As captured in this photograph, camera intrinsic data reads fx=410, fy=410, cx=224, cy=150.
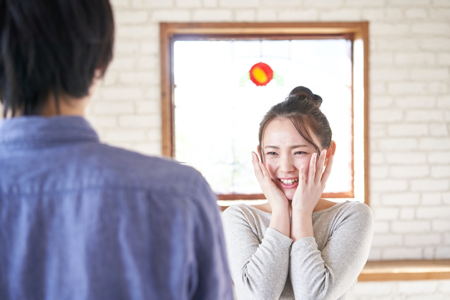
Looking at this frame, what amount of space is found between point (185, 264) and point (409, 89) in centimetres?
273

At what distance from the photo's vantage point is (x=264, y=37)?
293 cm

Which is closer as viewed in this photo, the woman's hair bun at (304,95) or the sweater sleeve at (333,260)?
the sweater sleeve at (333,260)

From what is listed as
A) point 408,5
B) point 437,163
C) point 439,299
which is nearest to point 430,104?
point 437,163

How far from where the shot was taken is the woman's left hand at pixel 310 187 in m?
1.25

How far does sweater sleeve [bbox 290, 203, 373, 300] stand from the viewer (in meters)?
1.12

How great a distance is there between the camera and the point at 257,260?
1.17 m

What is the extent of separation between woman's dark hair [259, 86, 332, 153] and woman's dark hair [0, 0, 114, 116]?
916 millimetres

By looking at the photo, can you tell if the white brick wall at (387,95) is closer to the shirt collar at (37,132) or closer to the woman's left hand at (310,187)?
the woman's left hand at (310,187)

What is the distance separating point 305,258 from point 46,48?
2.95ft

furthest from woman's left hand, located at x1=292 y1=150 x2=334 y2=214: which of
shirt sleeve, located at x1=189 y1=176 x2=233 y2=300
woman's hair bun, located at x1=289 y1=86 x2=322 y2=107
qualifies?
shirt sleeve, located at x1=189 y1=176 x2=233 y2=300

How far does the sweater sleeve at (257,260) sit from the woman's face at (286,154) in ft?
0.61

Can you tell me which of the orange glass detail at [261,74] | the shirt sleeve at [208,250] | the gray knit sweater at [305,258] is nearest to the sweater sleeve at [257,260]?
the gray knit sweater at [305,258]

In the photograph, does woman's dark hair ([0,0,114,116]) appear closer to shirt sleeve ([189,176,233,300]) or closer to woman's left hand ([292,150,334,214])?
shirt sleeve ([189,176,233,300])

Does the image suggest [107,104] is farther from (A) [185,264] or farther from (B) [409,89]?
(A) [185,264]
